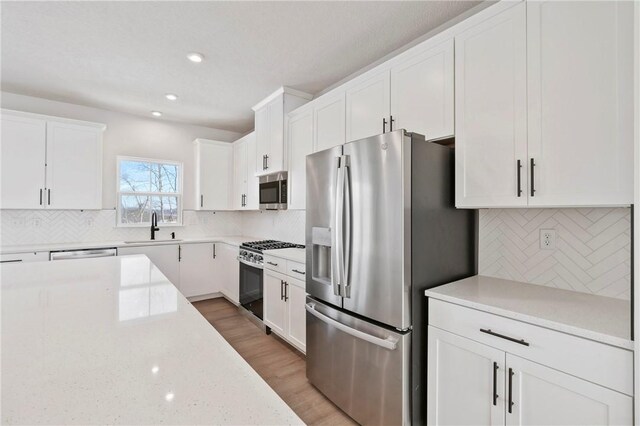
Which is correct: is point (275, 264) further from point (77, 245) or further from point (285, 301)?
point (77, 245)

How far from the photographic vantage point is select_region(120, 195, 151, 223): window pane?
4.31 m

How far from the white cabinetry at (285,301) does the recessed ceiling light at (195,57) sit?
2.02 m

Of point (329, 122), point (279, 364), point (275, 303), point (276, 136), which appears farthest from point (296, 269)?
point (276, 136)

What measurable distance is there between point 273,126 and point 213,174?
170 centimetres

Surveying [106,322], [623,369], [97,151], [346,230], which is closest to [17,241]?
[97,151]

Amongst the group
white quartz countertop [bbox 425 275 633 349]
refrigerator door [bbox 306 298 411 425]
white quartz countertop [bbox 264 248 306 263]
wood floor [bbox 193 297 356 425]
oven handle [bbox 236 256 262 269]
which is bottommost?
wood floor [bbox 193 297 356 425]

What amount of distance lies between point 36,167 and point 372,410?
14.2ft

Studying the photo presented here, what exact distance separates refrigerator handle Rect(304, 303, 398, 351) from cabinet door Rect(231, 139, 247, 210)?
270cm

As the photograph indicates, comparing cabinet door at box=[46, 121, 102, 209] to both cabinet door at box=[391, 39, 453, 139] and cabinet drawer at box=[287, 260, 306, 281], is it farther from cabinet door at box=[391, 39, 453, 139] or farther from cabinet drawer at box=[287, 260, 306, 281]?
cabinet door at box=[391, 39, 453, 139]

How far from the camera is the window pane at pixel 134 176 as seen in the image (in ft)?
14.1

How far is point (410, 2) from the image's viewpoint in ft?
6.63

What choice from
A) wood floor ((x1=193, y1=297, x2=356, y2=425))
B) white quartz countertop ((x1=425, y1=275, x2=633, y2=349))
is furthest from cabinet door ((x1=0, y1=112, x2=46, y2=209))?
white quartz countertop ((x1=425, y1=275, x2=633, y2=349))

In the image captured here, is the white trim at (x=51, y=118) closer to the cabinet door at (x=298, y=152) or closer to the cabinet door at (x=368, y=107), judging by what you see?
the cabinet door at (x=298, y=152)

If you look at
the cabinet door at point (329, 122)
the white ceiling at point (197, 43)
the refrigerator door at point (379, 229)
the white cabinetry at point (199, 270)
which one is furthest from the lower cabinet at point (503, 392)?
the white cabinetry at point (199, 270)
